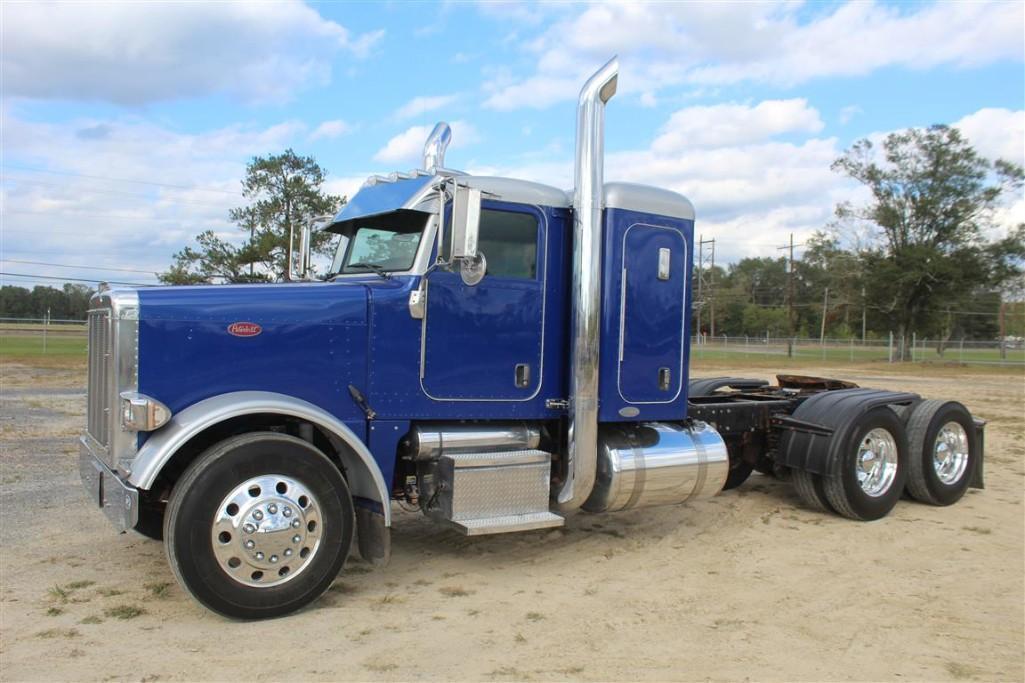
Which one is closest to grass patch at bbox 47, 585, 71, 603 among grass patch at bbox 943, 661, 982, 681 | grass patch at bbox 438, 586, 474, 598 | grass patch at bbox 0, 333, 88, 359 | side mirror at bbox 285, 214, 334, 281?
grass patch at bbox 438, 586, 474, 598

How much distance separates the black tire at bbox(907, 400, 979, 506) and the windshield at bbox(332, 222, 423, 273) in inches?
211

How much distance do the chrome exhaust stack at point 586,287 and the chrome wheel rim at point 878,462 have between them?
10.4 ft

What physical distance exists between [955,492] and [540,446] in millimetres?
4763

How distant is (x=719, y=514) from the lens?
747 centimetres

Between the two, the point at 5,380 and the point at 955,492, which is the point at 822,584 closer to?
the point at 955,492

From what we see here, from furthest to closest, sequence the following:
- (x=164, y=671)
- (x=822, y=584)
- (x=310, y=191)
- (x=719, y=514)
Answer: (x=310, y=191) → (x=719, y=514) → (x=822, y=584) → (x=164, y=671)

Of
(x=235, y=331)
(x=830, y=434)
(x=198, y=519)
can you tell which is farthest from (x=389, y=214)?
(x=830, y=434)

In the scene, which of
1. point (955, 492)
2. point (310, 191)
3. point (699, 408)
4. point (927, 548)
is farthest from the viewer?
point (310, 191)

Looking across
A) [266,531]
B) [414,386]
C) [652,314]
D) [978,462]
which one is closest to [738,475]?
[978,462]

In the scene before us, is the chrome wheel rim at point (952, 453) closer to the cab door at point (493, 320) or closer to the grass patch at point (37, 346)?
the cab door at point (493, 320)

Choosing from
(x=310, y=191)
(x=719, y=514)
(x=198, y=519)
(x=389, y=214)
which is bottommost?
(x=719, y=514)

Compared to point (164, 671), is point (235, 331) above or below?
above

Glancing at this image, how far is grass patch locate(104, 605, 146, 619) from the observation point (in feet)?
14.7

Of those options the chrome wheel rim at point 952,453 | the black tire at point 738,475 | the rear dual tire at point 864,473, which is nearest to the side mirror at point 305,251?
the black tire at point 738,475
